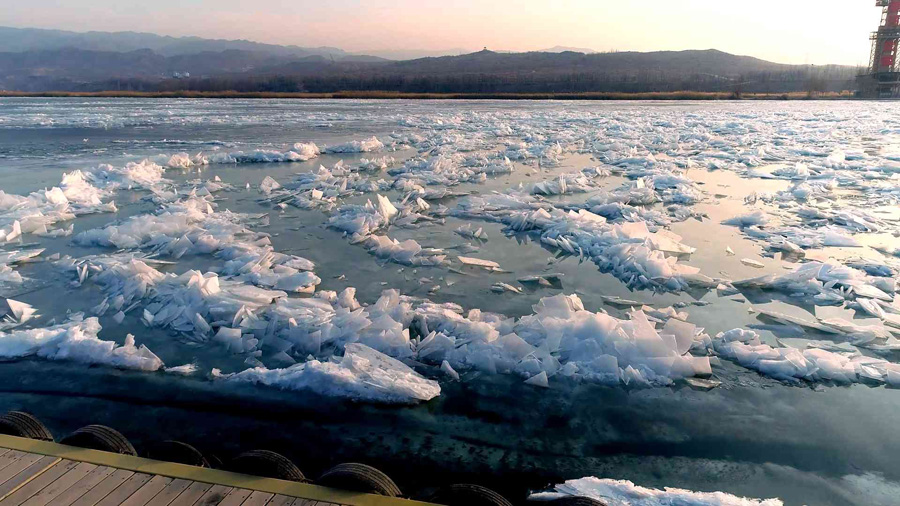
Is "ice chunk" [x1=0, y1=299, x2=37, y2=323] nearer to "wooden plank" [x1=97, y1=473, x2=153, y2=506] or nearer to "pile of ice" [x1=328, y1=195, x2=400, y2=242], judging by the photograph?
"wooden plank" [x1=97, y1=473, x2=153, y2=506]

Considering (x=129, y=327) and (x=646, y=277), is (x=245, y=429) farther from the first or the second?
(x=646, y=277)

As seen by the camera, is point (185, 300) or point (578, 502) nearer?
point (578, 502)

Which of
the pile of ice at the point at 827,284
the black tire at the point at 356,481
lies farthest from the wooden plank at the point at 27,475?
the pile of ice at the point at 827,284

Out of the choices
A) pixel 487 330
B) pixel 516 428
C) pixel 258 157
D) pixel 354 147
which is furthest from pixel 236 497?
pixel 354 147

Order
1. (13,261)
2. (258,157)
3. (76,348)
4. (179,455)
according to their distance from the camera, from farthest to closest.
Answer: (258,157), (13,261), (76,348), (179,455)

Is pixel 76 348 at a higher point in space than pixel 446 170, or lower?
lower

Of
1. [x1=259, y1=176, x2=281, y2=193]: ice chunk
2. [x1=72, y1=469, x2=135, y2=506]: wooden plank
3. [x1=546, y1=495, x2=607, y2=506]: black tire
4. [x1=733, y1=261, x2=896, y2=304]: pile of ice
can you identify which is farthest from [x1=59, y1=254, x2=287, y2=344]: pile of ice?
[x1=733, y1=261, x2=896, y2=304]: pile of ice

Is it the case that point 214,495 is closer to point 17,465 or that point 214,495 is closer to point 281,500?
point 281,500
